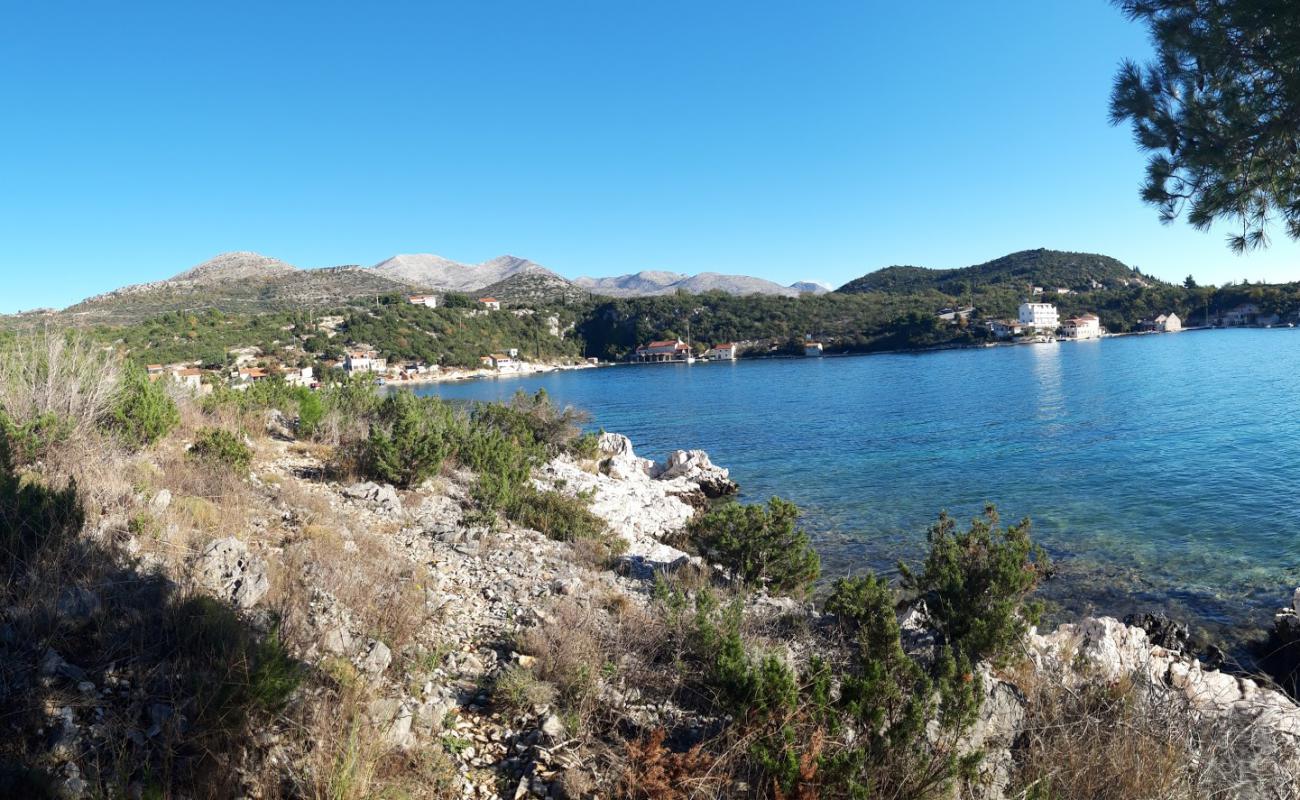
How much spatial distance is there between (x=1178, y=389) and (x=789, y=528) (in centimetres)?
4030

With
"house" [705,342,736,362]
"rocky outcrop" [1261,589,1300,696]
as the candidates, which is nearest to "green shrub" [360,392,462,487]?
"rocky outcrop" [1261,589,1300,696]

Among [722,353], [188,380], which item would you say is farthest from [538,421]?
[722,353]

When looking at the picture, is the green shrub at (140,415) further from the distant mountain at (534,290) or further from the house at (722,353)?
the distant mountain at (534,290)

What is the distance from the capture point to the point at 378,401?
16.3 metres

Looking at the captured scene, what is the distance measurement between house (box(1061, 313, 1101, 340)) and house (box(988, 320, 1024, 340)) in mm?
6880

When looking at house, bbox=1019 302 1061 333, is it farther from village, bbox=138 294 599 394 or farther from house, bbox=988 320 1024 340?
village, bbox=138 294 599 394

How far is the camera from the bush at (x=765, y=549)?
8.80 metres

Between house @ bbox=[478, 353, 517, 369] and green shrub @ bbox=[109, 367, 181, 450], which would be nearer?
green shrub @ bbox=[109, 367, 181, 450]

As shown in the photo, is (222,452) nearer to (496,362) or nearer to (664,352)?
(496,362)

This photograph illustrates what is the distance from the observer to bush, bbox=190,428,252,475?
8.27m

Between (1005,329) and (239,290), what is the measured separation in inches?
4945

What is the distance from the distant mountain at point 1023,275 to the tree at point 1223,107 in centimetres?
13916

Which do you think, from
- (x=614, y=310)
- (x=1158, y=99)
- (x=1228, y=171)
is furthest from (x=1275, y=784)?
(x=614, y=310)

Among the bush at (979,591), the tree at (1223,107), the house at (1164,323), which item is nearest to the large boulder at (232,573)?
the bush at (979,591)
